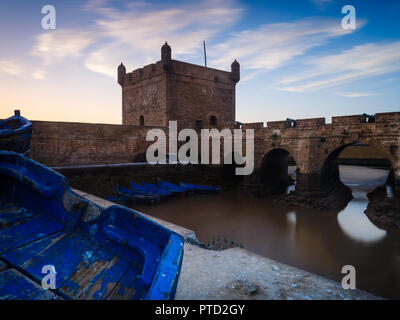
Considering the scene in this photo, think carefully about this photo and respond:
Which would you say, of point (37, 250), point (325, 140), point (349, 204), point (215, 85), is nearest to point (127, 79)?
point (215, 85)

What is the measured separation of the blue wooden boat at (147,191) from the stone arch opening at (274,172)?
6.13 metres

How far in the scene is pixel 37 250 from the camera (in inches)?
94.4

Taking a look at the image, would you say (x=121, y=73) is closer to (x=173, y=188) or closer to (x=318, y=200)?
(x=173, y=188)

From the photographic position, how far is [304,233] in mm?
8492

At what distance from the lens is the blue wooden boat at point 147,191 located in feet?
38.7

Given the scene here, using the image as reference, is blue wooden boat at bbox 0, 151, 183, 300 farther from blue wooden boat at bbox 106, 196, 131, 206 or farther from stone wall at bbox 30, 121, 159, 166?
stone wall at bbox 30, 121, 159, 166

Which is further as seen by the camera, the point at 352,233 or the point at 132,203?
the point at 132,203

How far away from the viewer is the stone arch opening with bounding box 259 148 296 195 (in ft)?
48.1

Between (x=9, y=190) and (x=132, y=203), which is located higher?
(x=9, y=190)

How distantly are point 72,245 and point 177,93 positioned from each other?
18.5 metres

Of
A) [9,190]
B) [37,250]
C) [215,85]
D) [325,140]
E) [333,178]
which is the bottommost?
[333,178]

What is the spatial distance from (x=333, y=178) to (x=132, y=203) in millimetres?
11935
